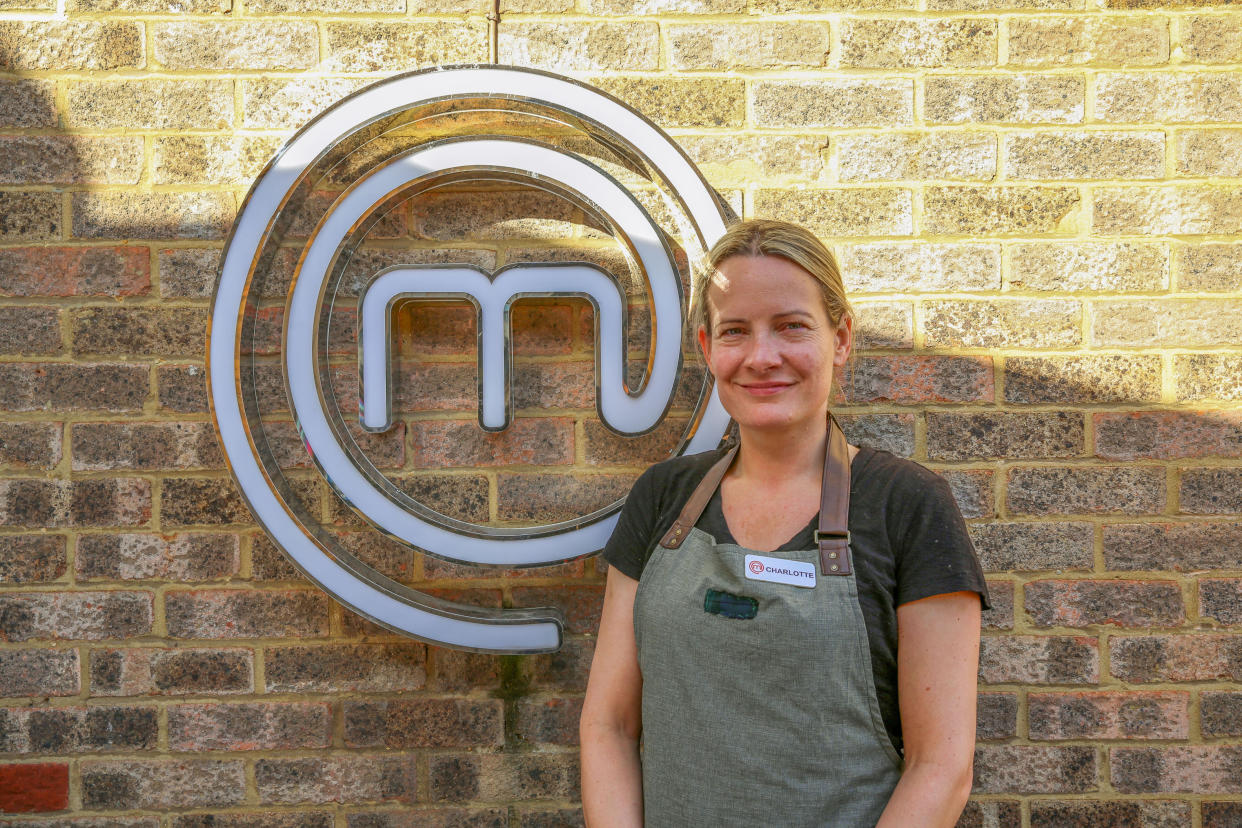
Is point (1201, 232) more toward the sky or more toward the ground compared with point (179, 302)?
more toward the sky

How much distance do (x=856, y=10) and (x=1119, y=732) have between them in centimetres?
165

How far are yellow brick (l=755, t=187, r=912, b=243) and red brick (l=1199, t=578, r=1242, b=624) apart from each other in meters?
0.99

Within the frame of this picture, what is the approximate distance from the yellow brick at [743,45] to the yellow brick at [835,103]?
0.19 ft

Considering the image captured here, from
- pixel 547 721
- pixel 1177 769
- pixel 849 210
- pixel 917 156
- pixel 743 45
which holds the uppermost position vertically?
pixel 743 45

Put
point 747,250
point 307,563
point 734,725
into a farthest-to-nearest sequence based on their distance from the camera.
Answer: point 307,563, point 747,250, point 734,725

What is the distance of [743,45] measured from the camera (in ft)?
6.36

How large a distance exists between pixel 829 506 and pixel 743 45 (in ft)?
3.60

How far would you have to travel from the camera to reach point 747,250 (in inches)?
56.9

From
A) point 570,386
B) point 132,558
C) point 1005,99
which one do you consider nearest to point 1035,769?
point 570,386

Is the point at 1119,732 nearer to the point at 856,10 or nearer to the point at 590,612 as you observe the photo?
the point at 590,612

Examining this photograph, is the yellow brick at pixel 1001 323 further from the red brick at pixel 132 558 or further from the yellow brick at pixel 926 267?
the red brick at pixel 132 558

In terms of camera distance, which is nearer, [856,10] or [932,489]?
[932,489]

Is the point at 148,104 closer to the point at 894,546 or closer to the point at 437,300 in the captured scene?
the point at 437,300

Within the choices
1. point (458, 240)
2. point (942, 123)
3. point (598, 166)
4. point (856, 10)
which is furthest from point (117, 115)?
point (942, 123)
